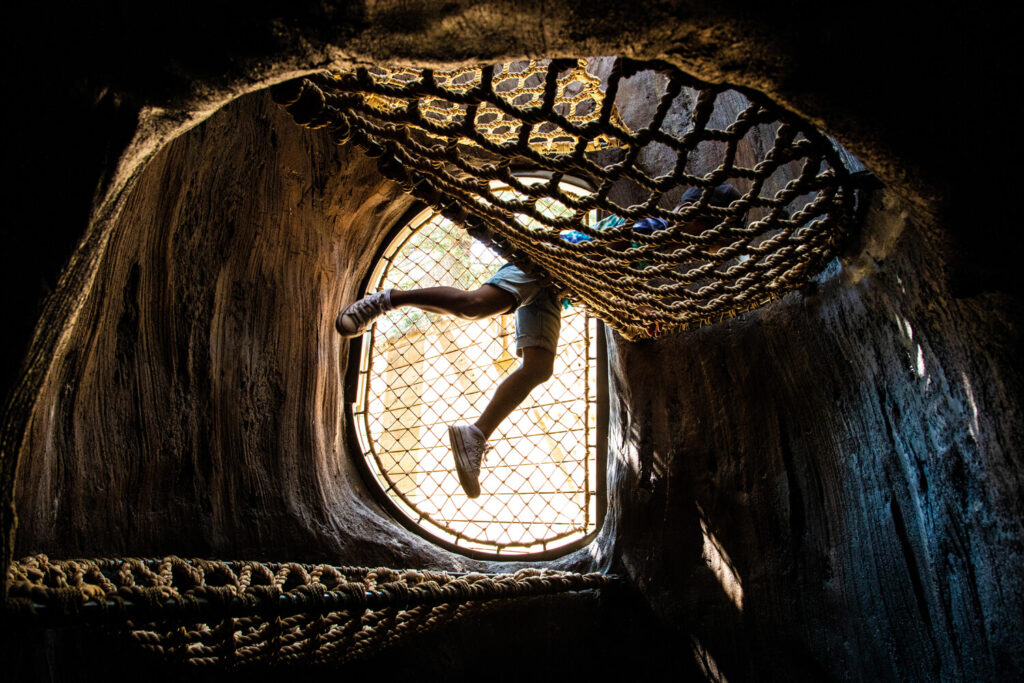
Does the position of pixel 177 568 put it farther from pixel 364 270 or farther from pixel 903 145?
pixel 364 270

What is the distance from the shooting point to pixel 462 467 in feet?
6.32

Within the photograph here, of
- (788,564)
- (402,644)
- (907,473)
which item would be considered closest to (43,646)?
(402,644)

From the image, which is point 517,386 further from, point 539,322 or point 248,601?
point 248,601

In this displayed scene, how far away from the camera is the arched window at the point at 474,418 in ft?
7.52

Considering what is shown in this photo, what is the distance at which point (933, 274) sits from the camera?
0.91 metres

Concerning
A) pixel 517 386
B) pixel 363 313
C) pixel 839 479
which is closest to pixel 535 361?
pixel 517 386

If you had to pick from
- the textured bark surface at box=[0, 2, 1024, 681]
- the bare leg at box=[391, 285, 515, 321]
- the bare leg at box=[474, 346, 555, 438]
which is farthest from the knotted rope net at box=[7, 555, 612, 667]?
the bare leg at box=[391, 285, 515, 321]

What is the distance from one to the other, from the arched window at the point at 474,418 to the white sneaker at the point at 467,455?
0.15m

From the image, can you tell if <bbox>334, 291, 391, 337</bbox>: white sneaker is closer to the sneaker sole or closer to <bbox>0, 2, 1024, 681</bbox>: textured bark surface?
<bbox>0, 2, 1024, 681</bbox>: textured bark surface

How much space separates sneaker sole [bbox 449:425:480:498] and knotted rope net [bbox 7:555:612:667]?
39 centimetres

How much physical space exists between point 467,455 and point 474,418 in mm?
361

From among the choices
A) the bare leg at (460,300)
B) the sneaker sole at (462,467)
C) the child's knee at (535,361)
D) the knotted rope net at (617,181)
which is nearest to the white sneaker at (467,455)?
the sneaker sole at (462,467)

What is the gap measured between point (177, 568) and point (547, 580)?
39.7 inches

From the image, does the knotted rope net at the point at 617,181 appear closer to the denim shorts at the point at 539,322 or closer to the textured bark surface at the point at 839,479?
the textured bark surface at the point at 839,479
